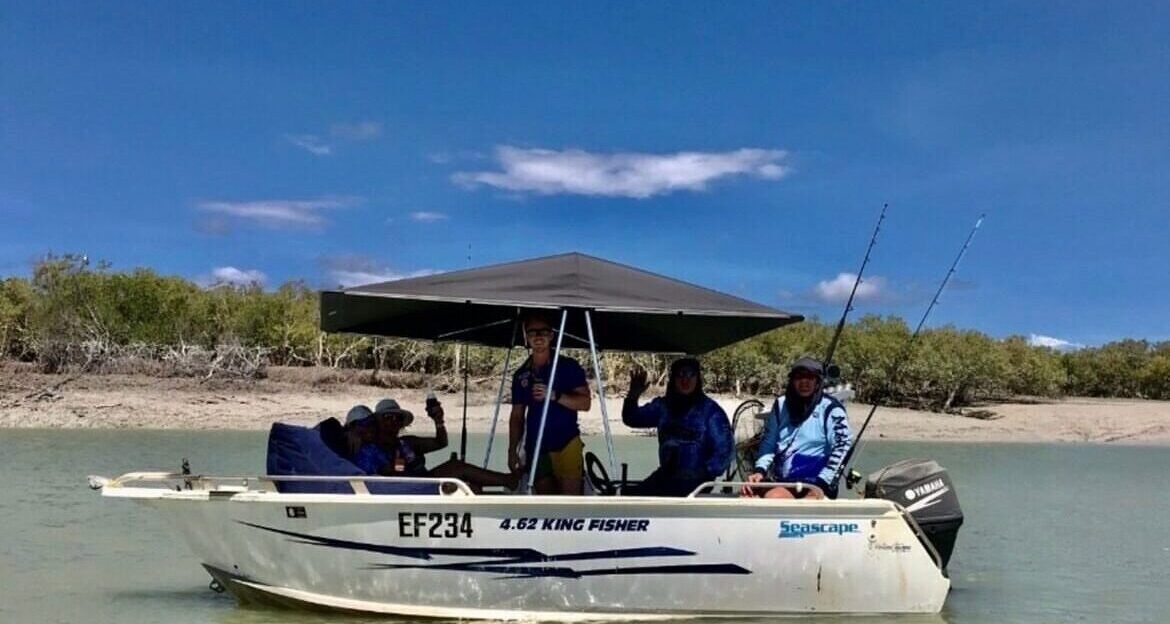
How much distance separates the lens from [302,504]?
6941 mm

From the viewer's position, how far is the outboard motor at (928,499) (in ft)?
25.7

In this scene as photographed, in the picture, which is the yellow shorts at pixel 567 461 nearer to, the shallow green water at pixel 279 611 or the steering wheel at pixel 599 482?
the steering wheel at pixel 599 482

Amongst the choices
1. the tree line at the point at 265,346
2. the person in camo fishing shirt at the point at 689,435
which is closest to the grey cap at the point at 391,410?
the person in camo fishing shirt at the point at 689,435

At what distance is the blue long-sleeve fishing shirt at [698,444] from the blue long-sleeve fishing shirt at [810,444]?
0.99ft

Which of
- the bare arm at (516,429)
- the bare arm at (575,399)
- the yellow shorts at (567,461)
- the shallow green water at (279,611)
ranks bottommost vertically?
the shallow green water at (279,611)

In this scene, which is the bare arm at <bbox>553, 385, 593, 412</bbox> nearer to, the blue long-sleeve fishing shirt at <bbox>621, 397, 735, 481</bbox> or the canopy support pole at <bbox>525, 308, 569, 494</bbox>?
the canopy support pole at <bbox>525, 308, 569, 494</bbox>

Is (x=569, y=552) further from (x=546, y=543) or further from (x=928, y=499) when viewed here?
(x=928, y=499)

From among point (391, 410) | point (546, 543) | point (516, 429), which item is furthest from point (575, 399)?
point (391, 410)

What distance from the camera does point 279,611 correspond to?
24.3 feet

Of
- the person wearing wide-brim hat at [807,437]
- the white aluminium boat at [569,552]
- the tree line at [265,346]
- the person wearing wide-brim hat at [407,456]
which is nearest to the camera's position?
the white aluminium boat at [569,552]

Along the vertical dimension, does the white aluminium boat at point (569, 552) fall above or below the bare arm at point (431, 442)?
below

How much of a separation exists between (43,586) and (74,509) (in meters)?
4.96

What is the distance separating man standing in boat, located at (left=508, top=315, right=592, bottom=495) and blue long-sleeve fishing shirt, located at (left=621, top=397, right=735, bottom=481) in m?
0.66

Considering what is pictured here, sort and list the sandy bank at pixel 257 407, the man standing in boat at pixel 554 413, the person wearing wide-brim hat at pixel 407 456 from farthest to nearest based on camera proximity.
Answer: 1. the sandy bank at pixel 257 407
2. the person wearing wide-brim hat at pixel 407 456
3. the man standing in boat at pixel 554 413
